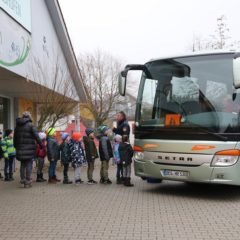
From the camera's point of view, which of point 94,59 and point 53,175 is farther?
point 94,59

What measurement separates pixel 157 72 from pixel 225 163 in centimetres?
257

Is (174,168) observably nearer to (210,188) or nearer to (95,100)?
(210,188)

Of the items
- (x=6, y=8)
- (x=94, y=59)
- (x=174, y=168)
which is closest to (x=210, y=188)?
(x=174, y=168)

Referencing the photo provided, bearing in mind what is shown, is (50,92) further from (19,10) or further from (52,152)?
(52,152)

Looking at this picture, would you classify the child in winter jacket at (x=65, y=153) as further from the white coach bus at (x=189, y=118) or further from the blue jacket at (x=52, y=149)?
the white coach bus at (x=189, y=118)

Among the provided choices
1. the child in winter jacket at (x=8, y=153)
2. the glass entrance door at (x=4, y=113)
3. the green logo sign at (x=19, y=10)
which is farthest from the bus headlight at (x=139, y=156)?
the glass entrance door at (x=4, y=113)

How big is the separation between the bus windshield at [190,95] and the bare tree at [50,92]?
5666mm

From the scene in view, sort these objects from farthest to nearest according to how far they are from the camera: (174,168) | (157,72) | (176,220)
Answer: (157,72)
(174,168)
(176,220)

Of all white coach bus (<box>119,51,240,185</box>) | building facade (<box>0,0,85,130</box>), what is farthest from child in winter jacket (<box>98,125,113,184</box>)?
building facade (<box>0,0,85,130</box>)

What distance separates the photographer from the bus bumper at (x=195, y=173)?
8.56 meters

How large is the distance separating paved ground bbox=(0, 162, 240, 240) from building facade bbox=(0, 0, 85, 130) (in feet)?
13.2

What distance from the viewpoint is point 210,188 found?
10695 mm

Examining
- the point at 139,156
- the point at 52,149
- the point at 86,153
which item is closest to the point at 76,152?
the point at 86,153

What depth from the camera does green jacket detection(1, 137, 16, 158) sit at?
1183 centimetres
